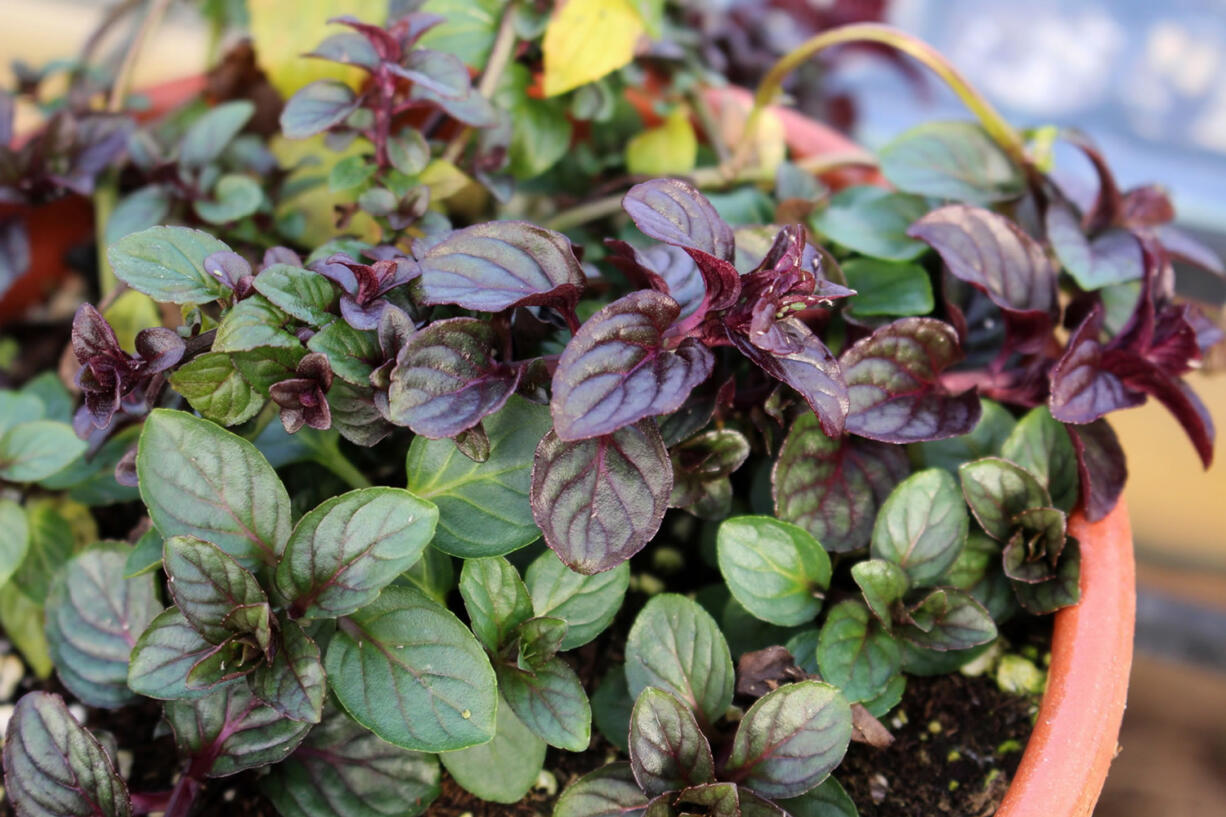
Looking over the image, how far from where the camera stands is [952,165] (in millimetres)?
853

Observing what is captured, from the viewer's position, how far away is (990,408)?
30.3 inches

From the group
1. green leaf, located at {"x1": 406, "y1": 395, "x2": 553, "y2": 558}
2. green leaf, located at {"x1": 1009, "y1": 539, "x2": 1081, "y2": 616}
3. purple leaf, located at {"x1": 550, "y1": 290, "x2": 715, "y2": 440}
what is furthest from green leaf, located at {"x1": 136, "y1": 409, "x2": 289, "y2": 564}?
green leaf, located at {"x1": 1009, "y1": 539, "x2": 1081, "y2": 616}

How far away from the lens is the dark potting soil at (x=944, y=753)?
2.26 feet

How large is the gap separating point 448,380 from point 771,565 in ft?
0.85

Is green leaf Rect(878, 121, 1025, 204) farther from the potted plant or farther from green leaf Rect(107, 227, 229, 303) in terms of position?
green leaf Rect(107, 227, 229, 303)

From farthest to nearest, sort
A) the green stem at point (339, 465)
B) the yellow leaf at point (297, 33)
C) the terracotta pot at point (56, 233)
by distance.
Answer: the terracotta pot at point (56, 233) < the yellow leaf at point (297, 33) < the green stem at point (339, 465)

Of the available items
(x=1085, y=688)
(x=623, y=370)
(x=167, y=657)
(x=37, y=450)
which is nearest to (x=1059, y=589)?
(x=1085, y=688)

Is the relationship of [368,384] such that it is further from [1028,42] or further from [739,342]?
[1028,42]

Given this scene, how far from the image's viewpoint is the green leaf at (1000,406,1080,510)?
737 mm

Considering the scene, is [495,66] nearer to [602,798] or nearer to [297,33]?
[297,33]

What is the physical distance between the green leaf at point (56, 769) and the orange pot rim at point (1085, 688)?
1.87ft

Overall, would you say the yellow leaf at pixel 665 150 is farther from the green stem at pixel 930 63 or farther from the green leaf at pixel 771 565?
the green leaf at pixel 771 565

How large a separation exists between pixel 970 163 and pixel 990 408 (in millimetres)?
240

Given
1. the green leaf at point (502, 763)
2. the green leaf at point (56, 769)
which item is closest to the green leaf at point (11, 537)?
the green leaf at point (56, 769)
